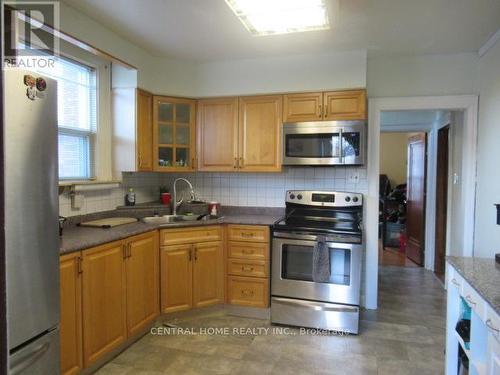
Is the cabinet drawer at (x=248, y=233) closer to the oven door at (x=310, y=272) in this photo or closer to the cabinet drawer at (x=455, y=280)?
the oven door at (x=310, y=272)

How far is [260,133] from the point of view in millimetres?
3301

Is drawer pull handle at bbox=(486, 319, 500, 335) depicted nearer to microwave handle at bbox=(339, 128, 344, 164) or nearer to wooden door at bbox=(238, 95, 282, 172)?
microwave handle at bbox=(339, 128, 344, 164)

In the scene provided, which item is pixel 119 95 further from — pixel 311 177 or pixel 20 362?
pixel 20 362

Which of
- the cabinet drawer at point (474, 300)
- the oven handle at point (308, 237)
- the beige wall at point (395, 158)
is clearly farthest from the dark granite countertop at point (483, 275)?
the beige wall at point (395, 158)

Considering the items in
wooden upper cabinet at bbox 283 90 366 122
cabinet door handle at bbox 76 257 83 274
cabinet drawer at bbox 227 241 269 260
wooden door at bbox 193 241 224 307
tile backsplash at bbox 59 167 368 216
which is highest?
wooden upper cabinet at bbox 283 90 366 122

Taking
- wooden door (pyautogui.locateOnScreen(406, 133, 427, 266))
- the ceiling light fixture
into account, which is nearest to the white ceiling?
the ceiling light fixture

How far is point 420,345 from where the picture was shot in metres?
2.62

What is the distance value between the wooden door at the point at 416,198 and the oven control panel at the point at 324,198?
2.11m

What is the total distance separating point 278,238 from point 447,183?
2.56 metres

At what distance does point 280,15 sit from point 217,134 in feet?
4.59

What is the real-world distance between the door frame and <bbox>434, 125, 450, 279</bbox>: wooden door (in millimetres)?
1149

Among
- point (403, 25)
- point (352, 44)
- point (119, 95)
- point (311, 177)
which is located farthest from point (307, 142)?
point (119, 95)

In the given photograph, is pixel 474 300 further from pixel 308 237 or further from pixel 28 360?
pixel 28 360

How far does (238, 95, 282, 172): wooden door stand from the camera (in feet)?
10.7
